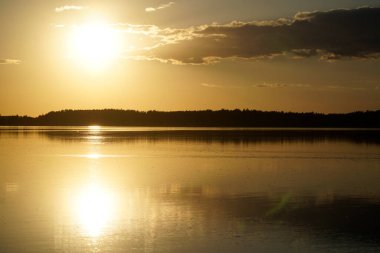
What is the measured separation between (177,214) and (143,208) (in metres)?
1.52

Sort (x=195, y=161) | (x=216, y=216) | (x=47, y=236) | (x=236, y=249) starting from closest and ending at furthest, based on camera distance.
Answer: (x=236, y=249) < (x=47, y=236) < (x=216, y=216) < (x=195, y=161)

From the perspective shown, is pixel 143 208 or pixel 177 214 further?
pixel 143 208

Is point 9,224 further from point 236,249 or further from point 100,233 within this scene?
point 236,249

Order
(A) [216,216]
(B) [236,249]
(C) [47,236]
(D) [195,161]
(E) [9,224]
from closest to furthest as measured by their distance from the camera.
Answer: (B) [236,249] < (C) [47,236] < (E) [9,224] < (A) [216,216] < (D) [195,161]

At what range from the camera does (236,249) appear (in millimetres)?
11336

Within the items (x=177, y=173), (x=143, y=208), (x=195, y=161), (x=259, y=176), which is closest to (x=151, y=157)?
(x=195, y=161)

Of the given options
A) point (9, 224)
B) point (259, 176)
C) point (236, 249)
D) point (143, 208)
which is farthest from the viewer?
point (259, 176)

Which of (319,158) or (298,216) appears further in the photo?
(319,158)

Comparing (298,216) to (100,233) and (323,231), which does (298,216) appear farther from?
(100,233)

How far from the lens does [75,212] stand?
50.7ft

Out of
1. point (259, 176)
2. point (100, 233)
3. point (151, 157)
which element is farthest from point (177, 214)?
point (151, 157)

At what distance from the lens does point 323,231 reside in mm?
13047

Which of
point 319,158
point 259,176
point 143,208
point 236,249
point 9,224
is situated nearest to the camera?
point 236,249

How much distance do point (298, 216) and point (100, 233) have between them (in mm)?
5577
